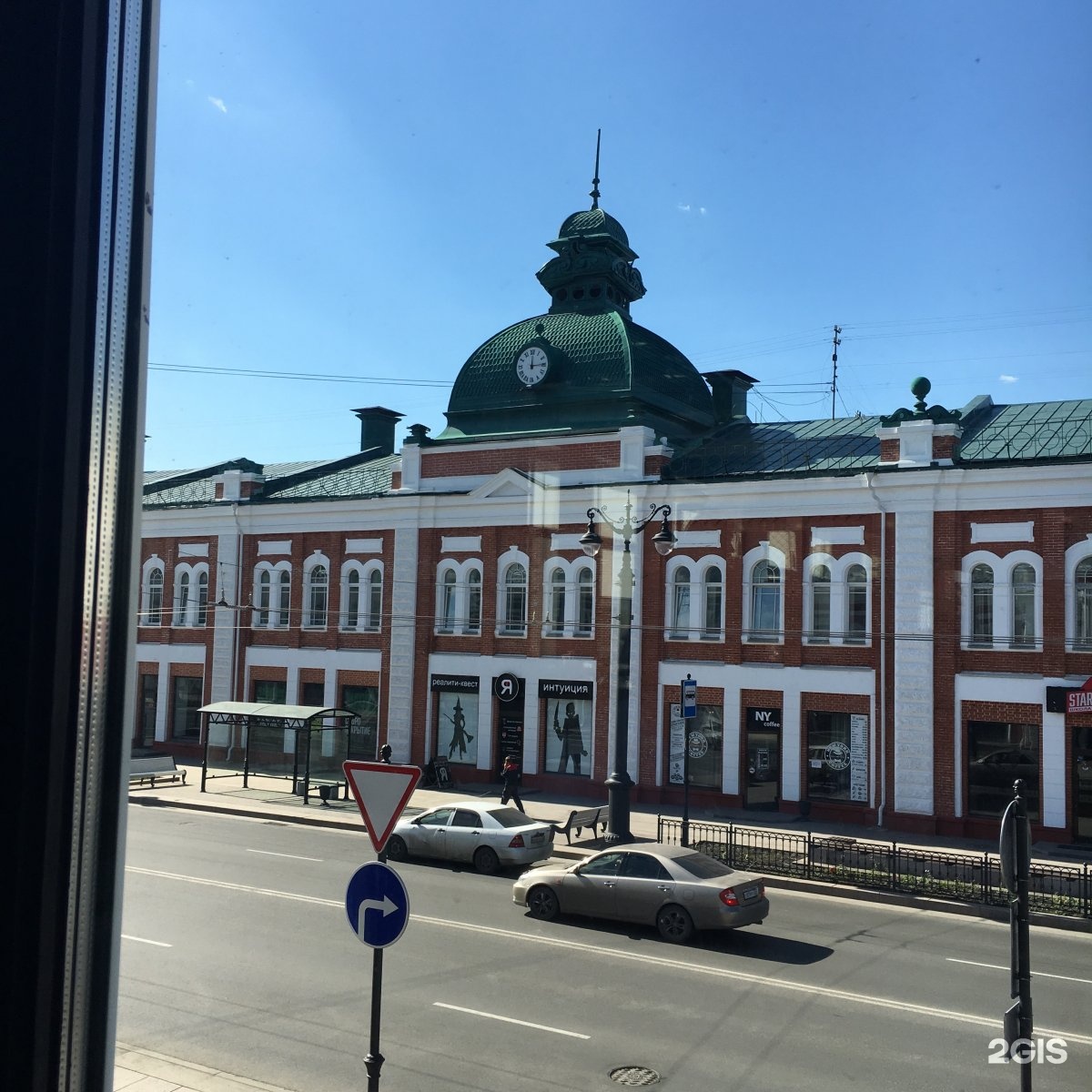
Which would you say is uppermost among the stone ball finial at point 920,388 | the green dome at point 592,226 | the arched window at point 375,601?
the green dome at point 592,226

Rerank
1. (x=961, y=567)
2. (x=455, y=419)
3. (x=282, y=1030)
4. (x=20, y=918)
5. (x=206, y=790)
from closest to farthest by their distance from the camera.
Answer: (x=20, y=918) → (x=282, y=1030) → (x=961, y=567) → (x=206, y=790) → (x=455, y=419)

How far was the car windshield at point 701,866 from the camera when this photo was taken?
44.1 feet

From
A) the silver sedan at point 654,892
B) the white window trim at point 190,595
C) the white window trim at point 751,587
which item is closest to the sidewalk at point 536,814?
the white window trim at point 751,587

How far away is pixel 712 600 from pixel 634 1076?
Result: 63.7 ft

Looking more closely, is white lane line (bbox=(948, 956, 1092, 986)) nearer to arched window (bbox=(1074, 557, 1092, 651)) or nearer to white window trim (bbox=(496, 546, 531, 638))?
arched window (bbox=(1074, 557, 1092, 651))

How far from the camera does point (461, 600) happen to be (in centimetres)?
3098

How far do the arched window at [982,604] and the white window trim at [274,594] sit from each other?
807 inches

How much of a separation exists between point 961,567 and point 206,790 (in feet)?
64.6

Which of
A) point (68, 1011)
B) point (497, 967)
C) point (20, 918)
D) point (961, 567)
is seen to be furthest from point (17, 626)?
point (961, 567)

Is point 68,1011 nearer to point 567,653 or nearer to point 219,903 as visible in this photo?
point 219,903

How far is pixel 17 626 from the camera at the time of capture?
9.34 feet

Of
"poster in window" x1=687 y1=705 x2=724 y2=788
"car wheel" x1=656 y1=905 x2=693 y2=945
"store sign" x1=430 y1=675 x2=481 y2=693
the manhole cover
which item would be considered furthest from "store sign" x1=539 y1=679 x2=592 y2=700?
the manhole cover

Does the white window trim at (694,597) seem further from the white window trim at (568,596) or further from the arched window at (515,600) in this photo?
the arched window at (515,600)

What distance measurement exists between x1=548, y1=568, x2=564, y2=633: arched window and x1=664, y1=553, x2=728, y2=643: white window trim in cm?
314
